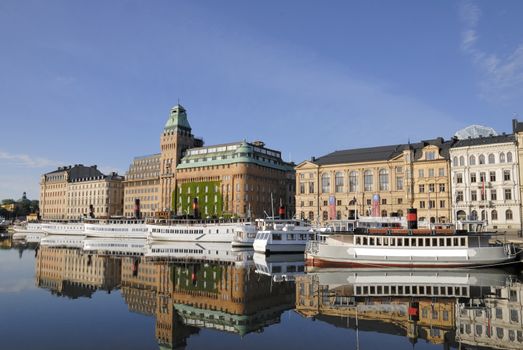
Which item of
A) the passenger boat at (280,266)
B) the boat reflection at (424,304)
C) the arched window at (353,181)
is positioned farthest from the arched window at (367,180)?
the boat reflection at (424,304)

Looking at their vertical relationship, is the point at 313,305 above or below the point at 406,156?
below

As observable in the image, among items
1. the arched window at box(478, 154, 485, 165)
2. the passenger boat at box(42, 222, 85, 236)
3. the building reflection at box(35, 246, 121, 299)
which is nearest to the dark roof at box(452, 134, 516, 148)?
the arched window at box(478, 154, 485, 165)

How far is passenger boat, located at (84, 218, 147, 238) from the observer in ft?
438

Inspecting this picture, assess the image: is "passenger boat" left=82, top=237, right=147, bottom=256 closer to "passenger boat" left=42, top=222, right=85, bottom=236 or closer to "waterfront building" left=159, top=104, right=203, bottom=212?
"passenger boat" left=42, top=222, right=85, bottom=236

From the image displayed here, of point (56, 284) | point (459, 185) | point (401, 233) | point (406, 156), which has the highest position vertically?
point (406, 156)

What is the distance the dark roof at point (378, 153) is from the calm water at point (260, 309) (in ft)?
201

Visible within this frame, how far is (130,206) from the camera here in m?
196

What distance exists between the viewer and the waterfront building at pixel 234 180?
14850 cm

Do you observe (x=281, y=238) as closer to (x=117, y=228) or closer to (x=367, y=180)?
(x=367, y=180)

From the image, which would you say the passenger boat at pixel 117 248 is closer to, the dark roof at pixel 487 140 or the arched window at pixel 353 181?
the arched window at pixel 353 181

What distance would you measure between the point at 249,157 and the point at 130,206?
239 ft

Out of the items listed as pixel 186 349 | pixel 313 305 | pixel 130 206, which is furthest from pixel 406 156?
pixel 130 206

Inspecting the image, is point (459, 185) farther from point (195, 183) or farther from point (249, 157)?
point (195, 183)

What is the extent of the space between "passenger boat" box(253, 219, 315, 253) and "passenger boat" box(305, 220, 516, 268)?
19.0 meters
